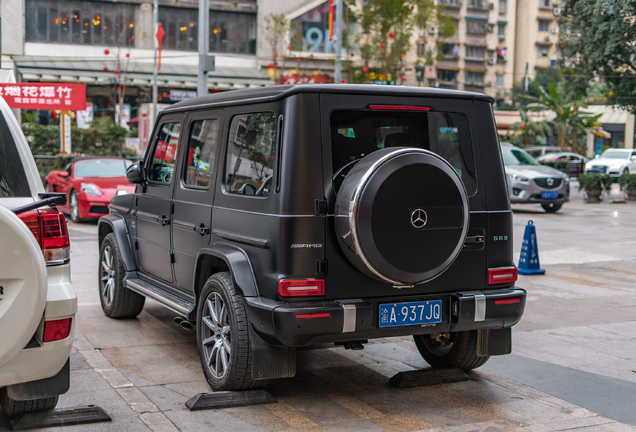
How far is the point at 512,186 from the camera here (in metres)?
20.1

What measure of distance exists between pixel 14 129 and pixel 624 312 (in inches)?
249

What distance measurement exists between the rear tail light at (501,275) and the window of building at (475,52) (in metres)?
69.3

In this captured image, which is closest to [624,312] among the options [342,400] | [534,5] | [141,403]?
[342,400]

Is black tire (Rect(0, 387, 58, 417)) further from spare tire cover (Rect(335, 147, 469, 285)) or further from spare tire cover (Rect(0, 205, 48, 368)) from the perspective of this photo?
spare tire cover (Rect(335, 147, 469, 285))

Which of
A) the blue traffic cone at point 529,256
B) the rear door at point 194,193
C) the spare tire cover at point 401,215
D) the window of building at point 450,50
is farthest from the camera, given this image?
the window of building at point 450,50

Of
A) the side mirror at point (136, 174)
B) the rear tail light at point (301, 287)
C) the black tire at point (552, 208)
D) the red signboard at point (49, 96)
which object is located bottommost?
the black tire at point (552, 208)

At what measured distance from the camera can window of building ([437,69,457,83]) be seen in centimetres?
6974

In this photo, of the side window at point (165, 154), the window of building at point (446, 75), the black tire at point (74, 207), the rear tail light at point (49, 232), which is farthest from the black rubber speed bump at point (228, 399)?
the window of building at point (446, 75)

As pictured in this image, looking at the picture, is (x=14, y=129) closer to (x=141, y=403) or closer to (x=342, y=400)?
(x=141, y=403)

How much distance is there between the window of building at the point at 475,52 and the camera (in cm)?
7231

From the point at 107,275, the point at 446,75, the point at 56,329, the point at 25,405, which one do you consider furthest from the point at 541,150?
the point at 56,329

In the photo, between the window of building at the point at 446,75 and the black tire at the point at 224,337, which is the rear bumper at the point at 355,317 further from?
the window of building at the point at 446,75

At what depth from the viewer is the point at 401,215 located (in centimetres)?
467

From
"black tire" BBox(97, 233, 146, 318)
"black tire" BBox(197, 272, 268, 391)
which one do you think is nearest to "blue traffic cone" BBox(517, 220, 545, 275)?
"black tire" BBox(97, 233, 146, 318)
